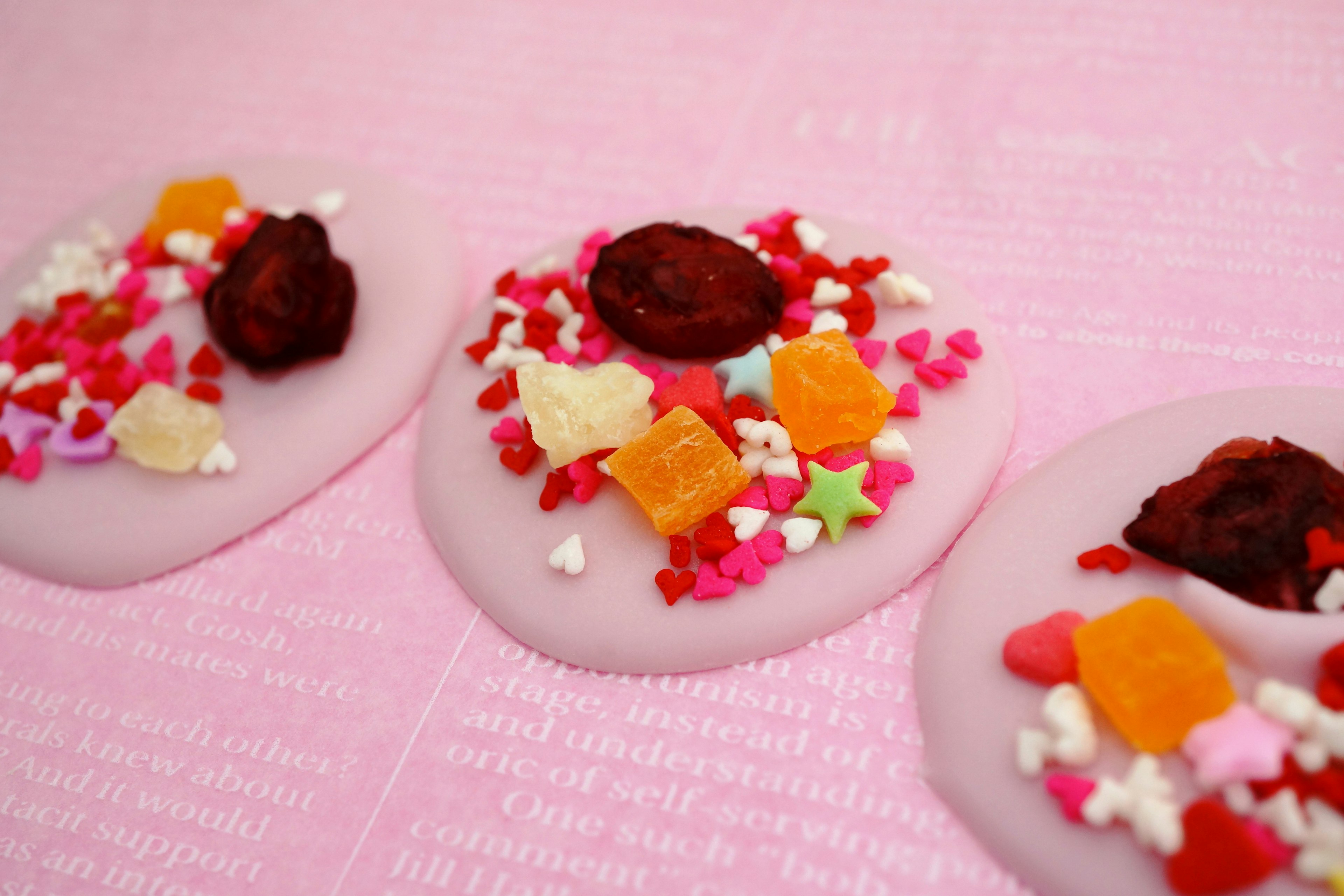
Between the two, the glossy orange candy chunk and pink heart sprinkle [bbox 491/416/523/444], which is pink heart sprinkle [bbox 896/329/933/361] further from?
pink heart sprinkle [bbox 491/416/523/444]

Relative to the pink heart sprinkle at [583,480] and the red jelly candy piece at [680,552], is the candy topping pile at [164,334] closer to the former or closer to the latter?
the pink heart sprinkle at [583,480]

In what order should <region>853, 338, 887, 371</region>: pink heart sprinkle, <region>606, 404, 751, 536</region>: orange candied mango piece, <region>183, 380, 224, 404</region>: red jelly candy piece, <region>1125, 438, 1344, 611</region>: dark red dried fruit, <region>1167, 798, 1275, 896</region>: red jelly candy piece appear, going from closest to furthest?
1. <region>1167, 798, 1275, 896</region>: red jelly candy piece
2. <region>1125, 438, 1344, 611</region>: dark red dried fruit
3. <region>606, 404, 751, 536</region>: orange candied mango piece
4. <region>853, 338, 887, 371</region>: pink heart sprinkle
5. <region>183, 380, 224, 404</region>: red jelly candy piece

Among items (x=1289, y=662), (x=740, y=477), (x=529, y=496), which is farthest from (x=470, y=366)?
(x=1289, y=662)

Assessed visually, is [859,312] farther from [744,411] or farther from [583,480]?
[583,480]

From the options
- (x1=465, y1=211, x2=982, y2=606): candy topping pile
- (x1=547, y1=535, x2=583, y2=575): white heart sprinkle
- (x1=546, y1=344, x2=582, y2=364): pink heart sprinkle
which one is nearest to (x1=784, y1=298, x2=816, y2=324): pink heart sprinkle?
(x1=465, y1=211, x2=982, y2=606): candy topping pile

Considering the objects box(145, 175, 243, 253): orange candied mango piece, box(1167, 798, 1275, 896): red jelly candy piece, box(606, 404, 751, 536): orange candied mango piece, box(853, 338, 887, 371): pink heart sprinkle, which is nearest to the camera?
box(1167, 798, 1275, 896): red jelly candy piece

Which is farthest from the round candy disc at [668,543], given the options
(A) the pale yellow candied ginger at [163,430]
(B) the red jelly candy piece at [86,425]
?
Result: (B) the red jelly candy piece at [86,425]
